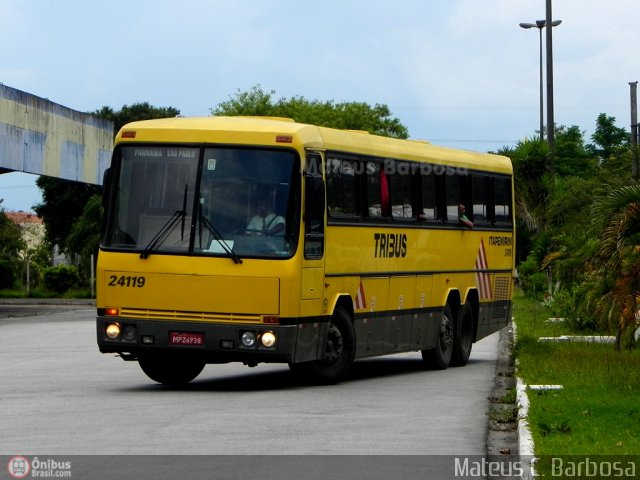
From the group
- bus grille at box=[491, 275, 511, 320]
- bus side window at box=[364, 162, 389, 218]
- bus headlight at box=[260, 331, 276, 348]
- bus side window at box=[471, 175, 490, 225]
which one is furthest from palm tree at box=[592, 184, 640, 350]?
bus grille at box=[491, 275, 511, 320]

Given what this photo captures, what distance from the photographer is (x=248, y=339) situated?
58.2 feet

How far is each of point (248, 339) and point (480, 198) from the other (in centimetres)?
859

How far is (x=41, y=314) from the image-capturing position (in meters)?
48.6

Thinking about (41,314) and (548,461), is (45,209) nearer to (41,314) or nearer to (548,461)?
(41,314)

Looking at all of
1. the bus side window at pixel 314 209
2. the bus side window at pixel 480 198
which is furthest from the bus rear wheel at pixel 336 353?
the bus side window at pixel 480 198

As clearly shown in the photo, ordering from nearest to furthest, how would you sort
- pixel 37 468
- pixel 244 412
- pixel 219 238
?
pixel 37 468, pixel 244 412, pixel 219 238

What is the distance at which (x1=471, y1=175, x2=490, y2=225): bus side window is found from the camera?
25.1 metres

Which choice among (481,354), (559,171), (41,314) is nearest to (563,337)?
(481,354)

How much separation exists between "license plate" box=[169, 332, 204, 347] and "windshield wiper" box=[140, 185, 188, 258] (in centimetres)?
100

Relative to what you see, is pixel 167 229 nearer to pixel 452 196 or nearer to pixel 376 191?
pixel 376 191

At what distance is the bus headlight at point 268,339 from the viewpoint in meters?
17.7

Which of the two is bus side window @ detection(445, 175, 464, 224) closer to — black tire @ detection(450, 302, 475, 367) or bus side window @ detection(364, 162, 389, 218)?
black tire @ detection(450, 302, 475, 367)

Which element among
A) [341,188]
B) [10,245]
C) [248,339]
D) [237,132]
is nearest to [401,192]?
[341,188]

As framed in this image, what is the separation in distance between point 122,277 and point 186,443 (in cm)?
573
